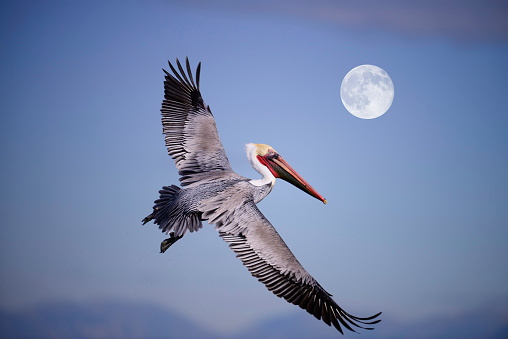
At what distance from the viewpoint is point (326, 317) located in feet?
30.0

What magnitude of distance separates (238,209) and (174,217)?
1.10 metres

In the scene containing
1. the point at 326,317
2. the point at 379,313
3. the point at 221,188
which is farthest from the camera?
the point at 221,188

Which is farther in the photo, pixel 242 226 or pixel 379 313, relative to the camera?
pixel 242 226

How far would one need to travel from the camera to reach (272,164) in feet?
36.8

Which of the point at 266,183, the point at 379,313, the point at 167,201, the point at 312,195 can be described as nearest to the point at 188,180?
the point at 167,201

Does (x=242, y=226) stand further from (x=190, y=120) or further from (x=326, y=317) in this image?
(x=190, y=120)

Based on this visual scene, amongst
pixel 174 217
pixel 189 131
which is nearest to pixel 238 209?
pixel 174 217

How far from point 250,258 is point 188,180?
206 cm

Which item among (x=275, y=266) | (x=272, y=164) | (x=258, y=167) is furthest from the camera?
(x=272, y=164)

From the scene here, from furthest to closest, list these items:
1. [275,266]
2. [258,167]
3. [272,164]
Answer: [272,164] → [258,167] → [275,266]

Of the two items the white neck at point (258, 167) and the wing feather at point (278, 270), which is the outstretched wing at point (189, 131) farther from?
the wing feather at point (278, 270)

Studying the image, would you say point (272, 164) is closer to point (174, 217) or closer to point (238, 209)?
point (238, 209)

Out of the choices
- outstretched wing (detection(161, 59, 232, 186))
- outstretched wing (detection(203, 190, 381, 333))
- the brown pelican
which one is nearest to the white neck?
the brown pelican

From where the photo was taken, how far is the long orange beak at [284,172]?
11.2 m
